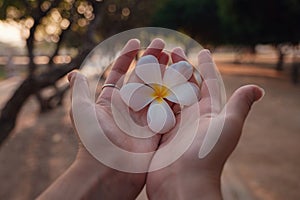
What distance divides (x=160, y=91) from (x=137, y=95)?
10cm

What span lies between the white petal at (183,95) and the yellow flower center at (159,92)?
0.09 ft

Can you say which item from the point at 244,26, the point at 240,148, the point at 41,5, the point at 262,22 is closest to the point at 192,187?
the point at 41,5

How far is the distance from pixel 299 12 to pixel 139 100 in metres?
13.3

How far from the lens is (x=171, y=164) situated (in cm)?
167

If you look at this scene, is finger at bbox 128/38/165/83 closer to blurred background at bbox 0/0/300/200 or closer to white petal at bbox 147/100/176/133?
white petal at bbox 147/100/176/133

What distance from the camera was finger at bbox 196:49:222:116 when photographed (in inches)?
68.8

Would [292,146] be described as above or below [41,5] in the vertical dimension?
below

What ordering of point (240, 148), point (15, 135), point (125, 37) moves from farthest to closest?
point (15, 135), point (240, 148), point (125, 37)

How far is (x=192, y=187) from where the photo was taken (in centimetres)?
156

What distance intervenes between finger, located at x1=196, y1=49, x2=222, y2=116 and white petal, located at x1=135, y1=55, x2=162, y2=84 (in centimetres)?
18

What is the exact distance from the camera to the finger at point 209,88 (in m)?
1.75

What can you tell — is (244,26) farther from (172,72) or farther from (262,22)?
(172,72)

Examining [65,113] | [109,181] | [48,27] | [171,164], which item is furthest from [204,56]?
[65,113]

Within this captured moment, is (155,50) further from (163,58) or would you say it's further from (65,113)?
(65,113)
